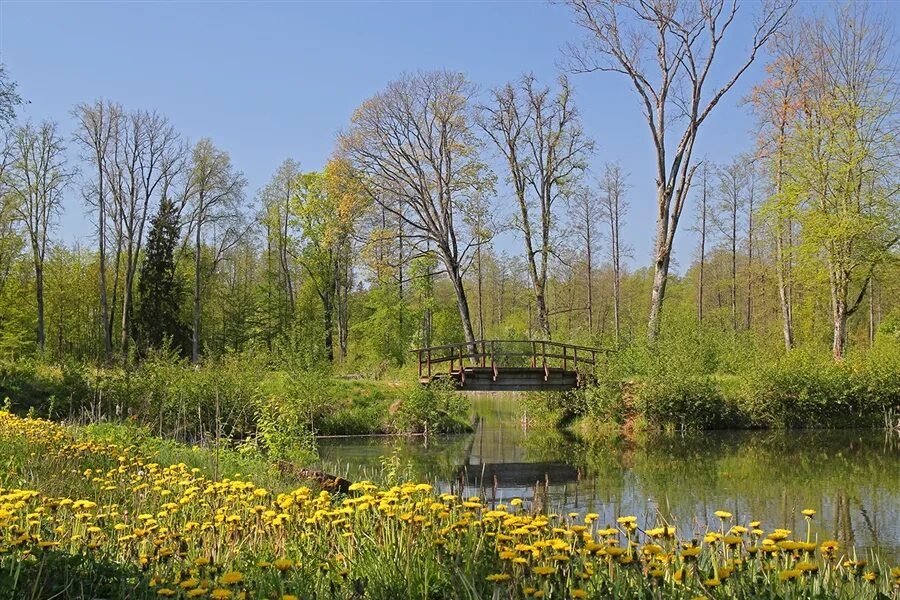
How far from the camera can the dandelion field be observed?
376 centimetres

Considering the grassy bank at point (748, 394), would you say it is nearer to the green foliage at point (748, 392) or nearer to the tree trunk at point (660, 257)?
the green foliage at point (748, 392)

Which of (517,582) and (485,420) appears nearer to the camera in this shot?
(517,582)

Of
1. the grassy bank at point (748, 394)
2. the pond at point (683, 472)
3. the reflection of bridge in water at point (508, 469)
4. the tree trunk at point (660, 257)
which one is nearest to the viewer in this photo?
the pond at point (683, 472)

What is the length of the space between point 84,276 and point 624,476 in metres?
40.9

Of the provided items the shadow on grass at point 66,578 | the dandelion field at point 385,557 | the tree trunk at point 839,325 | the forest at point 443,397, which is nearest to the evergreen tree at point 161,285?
the forest at point 443,397

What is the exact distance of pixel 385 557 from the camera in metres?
4.50

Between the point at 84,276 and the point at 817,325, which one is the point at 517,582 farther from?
the point at 84,276

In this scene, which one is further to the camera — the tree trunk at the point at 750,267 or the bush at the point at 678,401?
the tree trunk at the point at 750,267

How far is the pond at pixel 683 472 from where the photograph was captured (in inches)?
440

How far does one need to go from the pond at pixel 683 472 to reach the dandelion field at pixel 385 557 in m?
2.31

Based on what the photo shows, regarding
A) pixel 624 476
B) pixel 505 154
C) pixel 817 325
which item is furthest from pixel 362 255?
pixel 817 325

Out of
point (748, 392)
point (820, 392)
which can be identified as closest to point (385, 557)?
point (748, 392)

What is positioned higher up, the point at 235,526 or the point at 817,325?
the point at 817,325

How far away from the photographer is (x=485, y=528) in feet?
15.8
